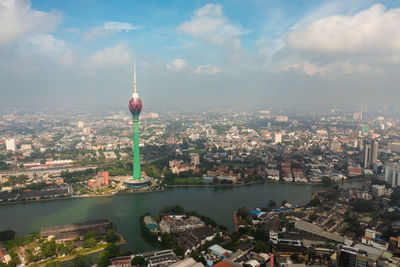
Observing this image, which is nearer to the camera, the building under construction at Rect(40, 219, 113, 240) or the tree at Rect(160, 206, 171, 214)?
the building under construction at Rect(40, 219, 113, 240)

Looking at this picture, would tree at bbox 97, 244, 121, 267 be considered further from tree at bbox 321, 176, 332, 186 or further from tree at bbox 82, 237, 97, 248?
tree at bbox 321, 176, 332, 186

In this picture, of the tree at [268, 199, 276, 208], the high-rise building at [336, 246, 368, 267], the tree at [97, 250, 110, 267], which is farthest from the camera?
the tree at [268, 199, 276, 208]

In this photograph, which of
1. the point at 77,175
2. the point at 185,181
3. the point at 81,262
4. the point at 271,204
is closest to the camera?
the point at 81,262

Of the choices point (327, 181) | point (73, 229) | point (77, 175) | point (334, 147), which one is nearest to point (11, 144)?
point (77, 175)

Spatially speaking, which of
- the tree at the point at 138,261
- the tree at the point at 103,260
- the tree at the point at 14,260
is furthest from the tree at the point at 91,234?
the tree at the point at 138,261

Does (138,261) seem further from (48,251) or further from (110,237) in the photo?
(48,251)

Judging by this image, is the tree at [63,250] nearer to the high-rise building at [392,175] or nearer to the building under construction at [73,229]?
the building under construction at [73,229]

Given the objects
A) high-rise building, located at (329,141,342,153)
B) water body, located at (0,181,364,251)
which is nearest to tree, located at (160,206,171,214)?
water body, located at (0,181,364,251)
